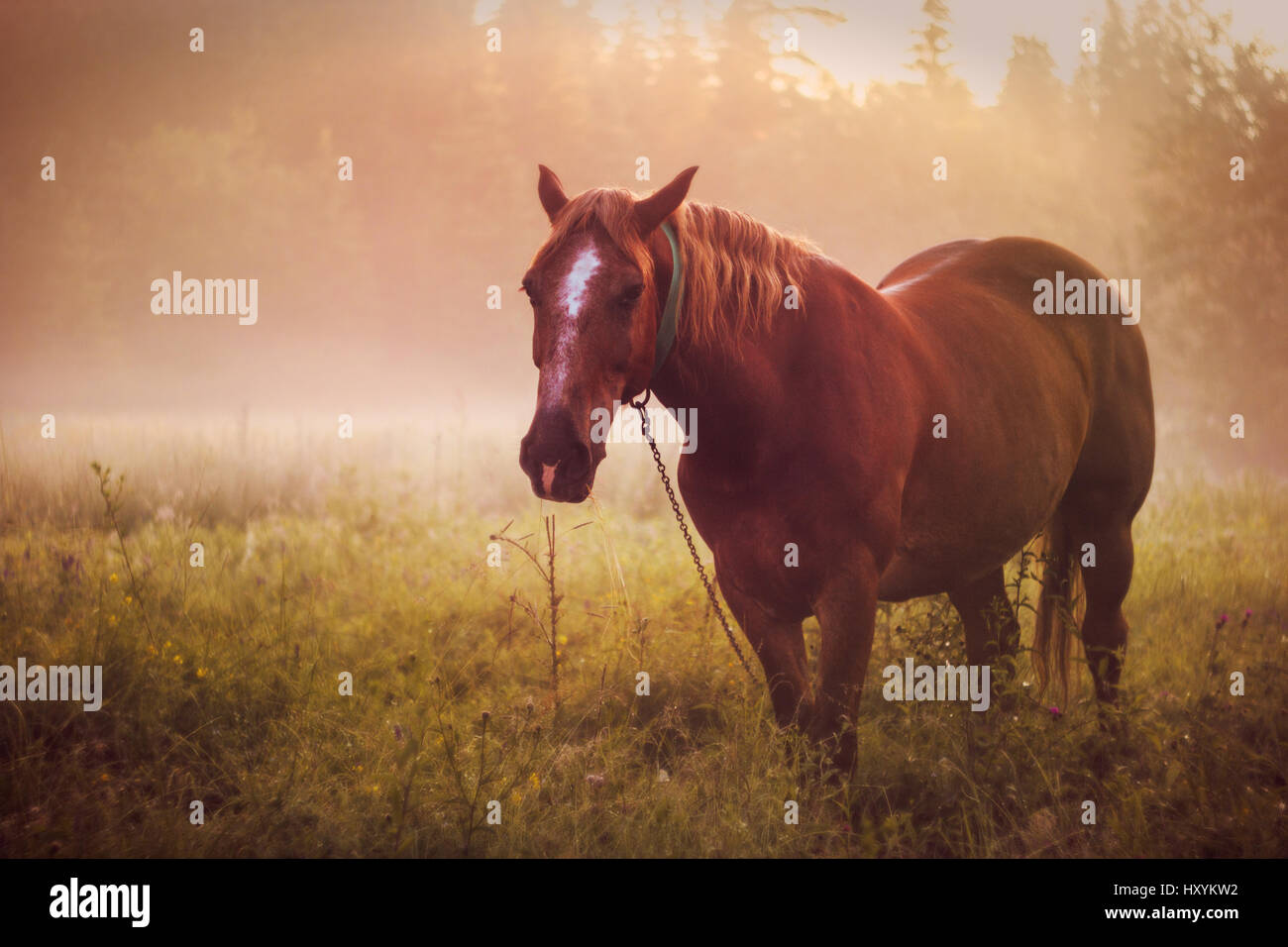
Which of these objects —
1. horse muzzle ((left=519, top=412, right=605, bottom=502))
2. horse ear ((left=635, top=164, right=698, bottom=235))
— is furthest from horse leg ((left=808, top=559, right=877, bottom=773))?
horse ear ((left=635, top=164, right=698, bottom=235))

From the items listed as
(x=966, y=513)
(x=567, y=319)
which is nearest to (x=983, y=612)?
(x=966, y=513)

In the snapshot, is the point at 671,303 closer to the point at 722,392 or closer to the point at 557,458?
the point at 722,392

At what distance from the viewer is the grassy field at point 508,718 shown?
3.05 m

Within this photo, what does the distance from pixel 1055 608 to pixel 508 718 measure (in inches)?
115

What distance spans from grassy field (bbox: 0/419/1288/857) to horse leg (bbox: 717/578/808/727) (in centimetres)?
17

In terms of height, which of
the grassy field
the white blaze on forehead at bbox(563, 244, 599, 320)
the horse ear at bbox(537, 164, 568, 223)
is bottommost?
the grassy field

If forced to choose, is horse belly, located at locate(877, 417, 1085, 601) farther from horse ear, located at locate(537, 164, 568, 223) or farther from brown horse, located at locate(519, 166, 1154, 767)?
horse ear, located at locate(537, 164, 568, 223)

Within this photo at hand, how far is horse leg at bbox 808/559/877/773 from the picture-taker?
304cm

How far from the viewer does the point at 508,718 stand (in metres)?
3.78

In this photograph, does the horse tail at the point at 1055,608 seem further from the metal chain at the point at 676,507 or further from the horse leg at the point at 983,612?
the metal chain at the point at 676,507

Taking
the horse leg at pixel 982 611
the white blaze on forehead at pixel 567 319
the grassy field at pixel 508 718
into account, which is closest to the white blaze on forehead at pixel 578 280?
the white blaze on forehead at pixel 567 319

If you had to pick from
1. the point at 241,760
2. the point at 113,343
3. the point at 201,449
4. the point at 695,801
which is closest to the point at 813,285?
the point at 695,801

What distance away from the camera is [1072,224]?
12.8m

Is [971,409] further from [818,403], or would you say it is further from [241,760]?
[241,760]
